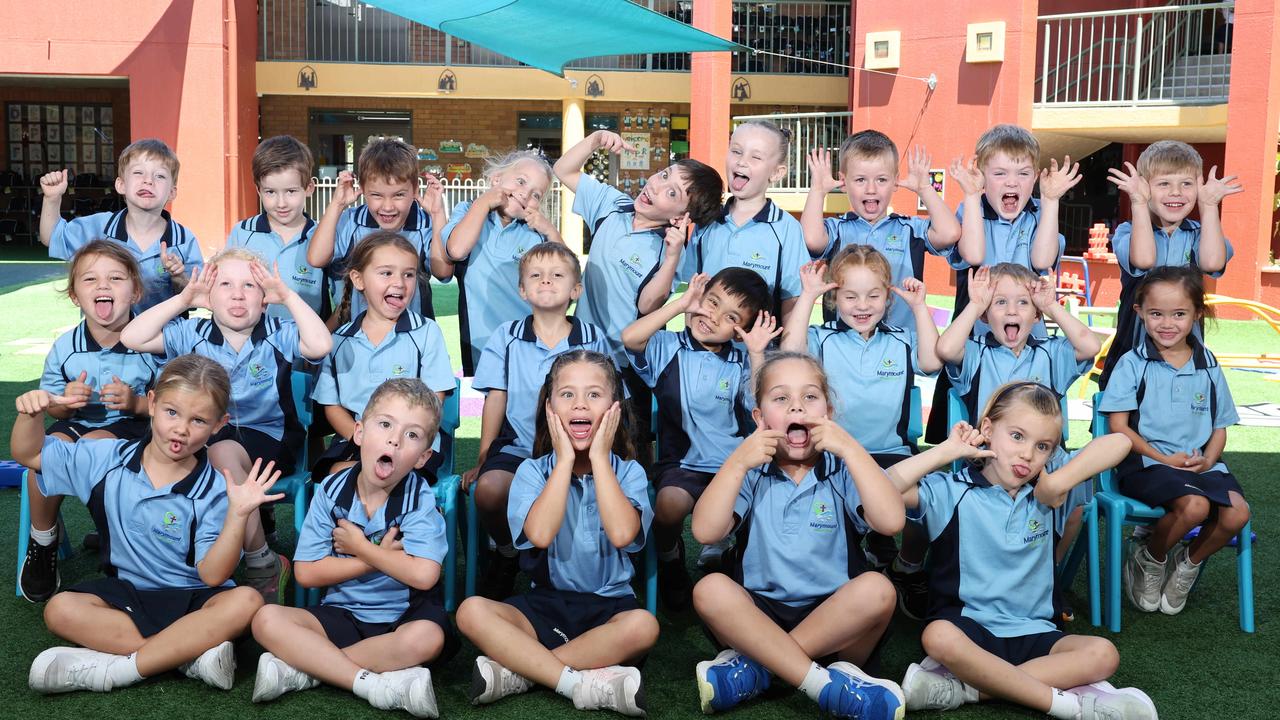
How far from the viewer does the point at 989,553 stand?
123 inches

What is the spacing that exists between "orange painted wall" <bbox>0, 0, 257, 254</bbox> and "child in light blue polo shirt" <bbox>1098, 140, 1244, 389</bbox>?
588 inches

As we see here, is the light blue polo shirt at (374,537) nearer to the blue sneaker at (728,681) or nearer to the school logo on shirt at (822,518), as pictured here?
the blue sneaker at (728,681)

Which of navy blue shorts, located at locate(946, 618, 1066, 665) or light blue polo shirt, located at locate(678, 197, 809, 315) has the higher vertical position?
light blue polo shirt, located at locate(678, 197, 809, 315)

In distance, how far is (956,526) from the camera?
3143 mm

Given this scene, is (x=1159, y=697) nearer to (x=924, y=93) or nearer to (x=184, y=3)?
(x=924, y=93)

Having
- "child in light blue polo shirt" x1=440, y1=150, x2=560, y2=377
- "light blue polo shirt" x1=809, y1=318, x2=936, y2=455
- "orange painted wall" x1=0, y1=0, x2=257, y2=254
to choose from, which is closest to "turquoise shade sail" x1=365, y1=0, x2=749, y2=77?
"child in light blue polo shirt" x1=440, y1=150, x2=560, y2=377

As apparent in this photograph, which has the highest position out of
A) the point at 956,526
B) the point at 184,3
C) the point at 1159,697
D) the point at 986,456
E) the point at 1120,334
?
the point at 184,3

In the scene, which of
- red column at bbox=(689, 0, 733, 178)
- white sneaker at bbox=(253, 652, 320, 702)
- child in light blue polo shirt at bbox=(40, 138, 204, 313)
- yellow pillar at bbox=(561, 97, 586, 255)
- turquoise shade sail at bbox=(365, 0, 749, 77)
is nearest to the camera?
white sneaker at bbox=(253, 652, 320, 702)

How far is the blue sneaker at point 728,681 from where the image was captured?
2883 mm

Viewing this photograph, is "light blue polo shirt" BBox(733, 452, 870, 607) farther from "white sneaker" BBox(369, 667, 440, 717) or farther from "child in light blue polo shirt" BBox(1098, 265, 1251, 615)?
"child in light blue polo shirt" BBox(1098, 265, 1251, 615)

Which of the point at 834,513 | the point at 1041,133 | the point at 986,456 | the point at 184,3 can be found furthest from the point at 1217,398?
the point at 184,3

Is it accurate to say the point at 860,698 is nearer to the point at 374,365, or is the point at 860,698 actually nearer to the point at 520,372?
the point at 520,372

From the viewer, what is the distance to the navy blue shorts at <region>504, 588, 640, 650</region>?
307 cm

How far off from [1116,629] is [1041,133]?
39.0 ft
